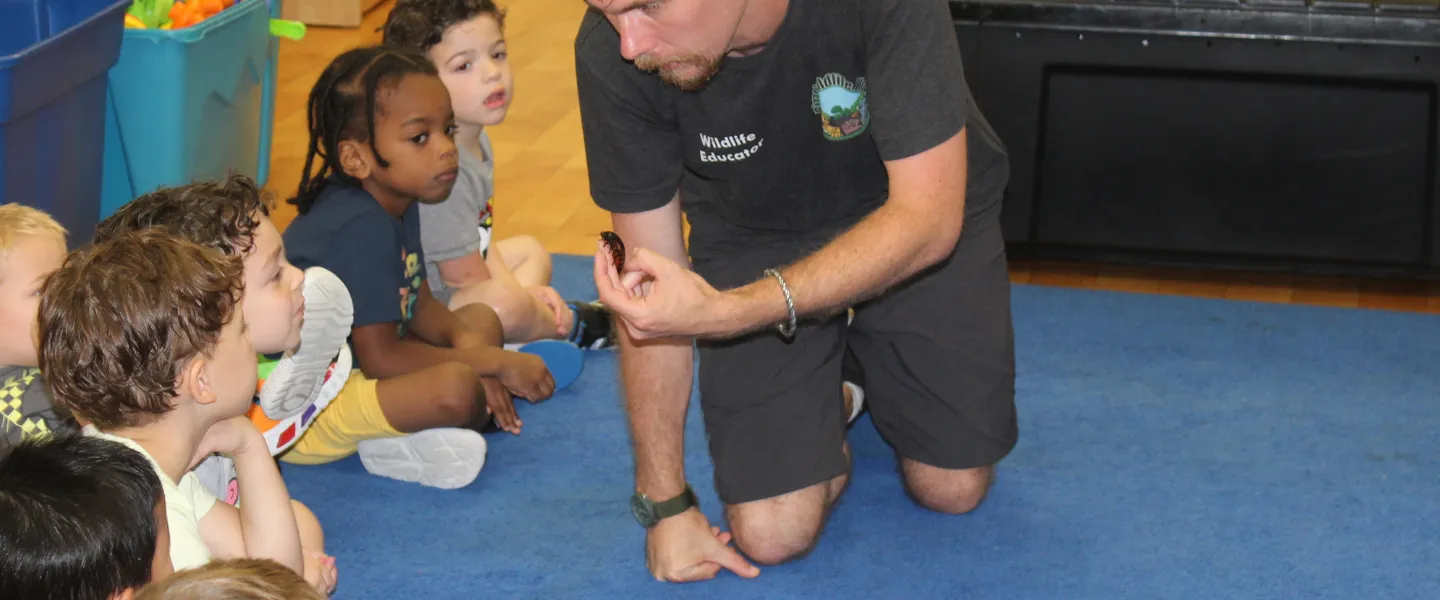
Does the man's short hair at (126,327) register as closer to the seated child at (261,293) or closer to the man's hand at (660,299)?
the seated child at (261,293)

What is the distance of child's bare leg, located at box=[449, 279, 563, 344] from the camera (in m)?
2.38

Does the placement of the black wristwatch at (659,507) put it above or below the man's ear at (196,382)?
below

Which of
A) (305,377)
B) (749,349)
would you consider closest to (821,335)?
(749,349)

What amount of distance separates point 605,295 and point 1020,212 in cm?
147

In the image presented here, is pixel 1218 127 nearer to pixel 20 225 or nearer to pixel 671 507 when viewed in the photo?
pixel 671 507

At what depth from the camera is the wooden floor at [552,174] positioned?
2756 mm

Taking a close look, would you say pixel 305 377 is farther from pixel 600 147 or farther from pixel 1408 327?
pixel 1408 327

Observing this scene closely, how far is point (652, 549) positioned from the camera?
1.85 m

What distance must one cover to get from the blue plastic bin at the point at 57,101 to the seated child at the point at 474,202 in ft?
1.56

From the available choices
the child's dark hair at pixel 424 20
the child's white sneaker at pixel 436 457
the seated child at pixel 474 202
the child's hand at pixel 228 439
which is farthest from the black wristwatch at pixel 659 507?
the child's dark hair at pixel 424 20

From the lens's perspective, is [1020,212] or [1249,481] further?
[1020,212]

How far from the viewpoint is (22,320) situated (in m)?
1.59

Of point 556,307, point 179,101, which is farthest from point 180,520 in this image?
point 179,101

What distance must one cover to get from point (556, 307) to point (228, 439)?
40.3 inches
